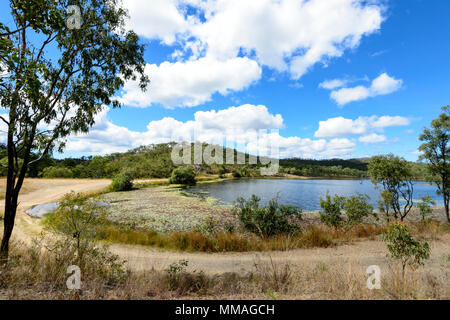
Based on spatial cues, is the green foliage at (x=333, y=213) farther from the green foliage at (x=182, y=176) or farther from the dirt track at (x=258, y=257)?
the green foliage at (x=182, y=176)

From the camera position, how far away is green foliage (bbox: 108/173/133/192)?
33.5m

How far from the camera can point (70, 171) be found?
157 feet

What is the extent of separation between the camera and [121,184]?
33688 mm

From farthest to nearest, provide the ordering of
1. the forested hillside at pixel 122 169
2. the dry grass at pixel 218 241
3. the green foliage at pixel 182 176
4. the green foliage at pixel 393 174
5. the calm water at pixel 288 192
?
the green foliage at pixel 182 176 → the forested hillside at pixel 122 169 → the calm water at pixel 288 192 → the green foliage at pixel 393 174 → the dry grass at pixel 218 241

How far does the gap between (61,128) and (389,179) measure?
20197mm

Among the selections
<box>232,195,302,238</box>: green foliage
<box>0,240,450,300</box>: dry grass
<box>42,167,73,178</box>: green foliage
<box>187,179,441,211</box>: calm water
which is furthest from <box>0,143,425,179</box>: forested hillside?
<box>187,179,441,211</box>: calm water

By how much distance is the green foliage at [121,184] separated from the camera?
33.5 metres

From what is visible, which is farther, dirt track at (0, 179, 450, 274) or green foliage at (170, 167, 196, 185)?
green foliage at (170, 167, 196, 185)

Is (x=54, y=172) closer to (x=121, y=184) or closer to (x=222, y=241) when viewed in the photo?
(x=121, y=184)

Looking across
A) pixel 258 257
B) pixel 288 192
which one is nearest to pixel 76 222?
pixel 258 257

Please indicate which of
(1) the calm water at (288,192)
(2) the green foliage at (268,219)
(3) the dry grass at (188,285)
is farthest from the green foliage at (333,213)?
(3) the dry grass at (188,285)

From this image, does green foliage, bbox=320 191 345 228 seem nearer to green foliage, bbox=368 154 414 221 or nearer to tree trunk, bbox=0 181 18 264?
green foliage, bbox=368 154 414 221
